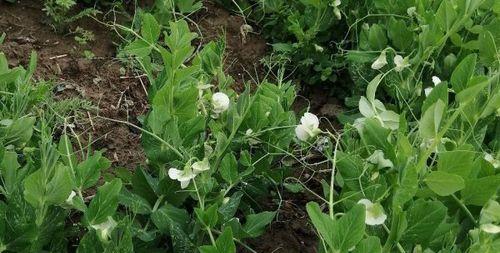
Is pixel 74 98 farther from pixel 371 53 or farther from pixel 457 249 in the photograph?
pixel 457 249

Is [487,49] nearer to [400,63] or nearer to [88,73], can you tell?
[400,63]

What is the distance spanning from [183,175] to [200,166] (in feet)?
0.13

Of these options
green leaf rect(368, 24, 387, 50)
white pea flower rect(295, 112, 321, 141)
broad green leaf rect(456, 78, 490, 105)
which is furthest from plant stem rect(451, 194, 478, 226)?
green leaf rect(368, 24, 387, 50)

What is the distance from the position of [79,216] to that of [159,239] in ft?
0.79

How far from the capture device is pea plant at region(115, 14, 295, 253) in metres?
1.63

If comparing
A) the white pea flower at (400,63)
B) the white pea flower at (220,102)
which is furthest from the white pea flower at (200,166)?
the white pea flower at (400,63)

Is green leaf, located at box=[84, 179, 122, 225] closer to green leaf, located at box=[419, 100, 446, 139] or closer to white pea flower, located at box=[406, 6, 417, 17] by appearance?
green leaf, located at box=[419, 100, 446, 139]

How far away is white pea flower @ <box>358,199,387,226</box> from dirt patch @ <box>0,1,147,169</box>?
0.75m

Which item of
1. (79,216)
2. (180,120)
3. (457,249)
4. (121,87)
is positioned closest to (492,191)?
(457,249)

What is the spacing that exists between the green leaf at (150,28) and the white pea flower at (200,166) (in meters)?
0.41

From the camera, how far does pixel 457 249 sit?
158 cm

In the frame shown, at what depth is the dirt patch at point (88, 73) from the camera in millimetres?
2150

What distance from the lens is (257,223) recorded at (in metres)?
1.70

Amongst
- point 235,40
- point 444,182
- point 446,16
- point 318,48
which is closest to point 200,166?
point 444,182
